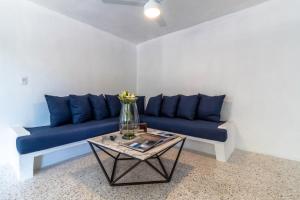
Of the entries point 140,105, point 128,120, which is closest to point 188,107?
point 140,105

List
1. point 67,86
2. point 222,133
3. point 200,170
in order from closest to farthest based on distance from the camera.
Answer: point 200,170 → point 222,133 → point 67,86

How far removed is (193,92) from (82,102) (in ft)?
7.31

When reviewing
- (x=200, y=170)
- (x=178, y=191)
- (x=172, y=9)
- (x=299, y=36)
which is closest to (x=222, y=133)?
(x=200, y=170)

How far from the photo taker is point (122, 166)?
88.0 inches

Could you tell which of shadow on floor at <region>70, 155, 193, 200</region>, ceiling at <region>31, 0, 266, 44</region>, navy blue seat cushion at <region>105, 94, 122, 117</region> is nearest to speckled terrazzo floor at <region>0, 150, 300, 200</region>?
shadow on floor at <region>70, 155, 193, 200</region>

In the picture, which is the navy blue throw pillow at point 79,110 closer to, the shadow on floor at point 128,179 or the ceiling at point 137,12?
the shadow on floor at point 128,179

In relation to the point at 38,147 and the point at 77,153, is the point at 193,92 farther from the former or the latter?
the point at 38,147

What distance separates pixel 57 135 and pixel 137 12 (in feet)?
7.61

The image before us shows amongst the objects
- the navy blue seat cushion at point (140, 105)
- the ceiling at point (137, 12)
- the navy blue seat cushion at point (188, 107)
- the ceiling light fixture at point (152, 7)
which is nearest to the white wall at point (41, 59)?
the ceiling at point (137, 12)

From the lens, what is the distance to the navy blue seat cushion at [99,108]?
3000 millimetres

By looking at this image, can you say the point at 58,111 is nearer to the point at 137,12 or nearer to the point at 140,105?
the point at 140,105

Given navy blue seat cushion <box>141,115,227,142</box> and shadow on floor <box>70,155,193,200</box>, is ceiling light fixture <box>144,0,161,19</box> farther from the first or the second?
shadow on floor <box>70,155,193,200</box>

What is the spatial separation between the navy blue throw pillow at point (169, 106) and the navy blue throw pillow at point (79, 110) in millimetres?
1458

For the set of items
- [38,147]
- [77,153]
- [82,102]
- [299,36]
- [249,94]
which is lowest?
[77,153]
